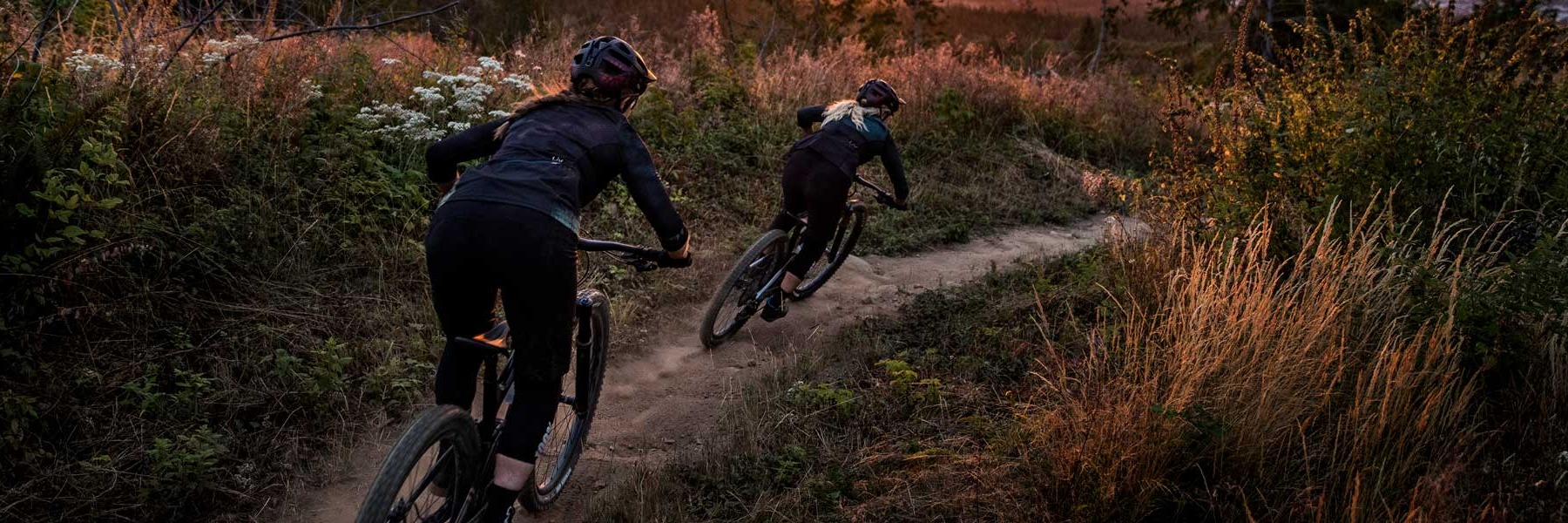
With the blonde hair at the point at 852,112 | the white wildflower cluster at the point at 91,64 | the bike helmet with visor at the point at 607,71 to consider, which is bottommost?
the blonde hair at the point at 852,112

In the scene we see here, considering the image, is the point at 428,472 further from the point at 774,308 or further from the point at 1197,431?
the point at 774,308

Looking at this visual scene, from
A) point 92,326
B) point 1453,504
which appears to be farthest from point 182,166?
point 1453,504

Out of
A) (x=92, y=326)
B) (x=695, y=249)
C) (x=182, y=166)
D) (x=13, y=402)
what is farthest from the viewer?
(x=695, y=249)

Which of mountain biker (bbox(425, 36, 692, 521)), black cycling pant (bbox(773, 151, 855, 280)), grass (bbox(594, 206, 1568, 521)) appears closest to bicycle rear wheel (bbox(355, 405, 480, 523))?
mountain biker (bbox(425, 36, 692, 521))

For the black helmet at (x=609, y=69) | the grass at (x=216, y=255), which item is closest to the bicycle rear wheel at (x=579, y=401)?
the black helmet at (x=609, y=69)

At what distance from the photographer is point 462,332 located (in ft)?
10.8

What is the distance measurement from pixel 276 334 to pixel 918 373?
353cm

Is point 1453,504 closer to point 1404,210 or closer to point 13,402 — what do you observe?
point 1404,210

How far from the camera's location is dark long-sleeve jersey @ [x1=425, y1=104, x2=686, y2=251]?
3.11 metres

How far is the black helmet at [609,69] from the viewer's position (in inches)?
137

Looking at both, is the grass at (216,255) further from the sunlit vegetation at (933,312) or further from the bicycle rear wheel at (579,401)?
the bicycle rear wheel at (579,401)

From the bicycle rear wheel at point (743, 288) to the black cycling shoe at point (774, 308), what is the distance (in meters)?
0.13

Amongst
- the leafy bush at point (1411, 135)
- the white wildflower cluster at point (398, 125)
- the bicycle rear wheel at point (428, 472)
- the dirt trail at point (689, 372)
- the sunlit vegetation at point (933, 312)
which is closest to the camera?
the bicycle rear wheel at point (428, 472)

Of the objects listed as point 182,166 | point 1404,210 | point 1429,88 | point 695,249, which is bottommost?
point 695,249
